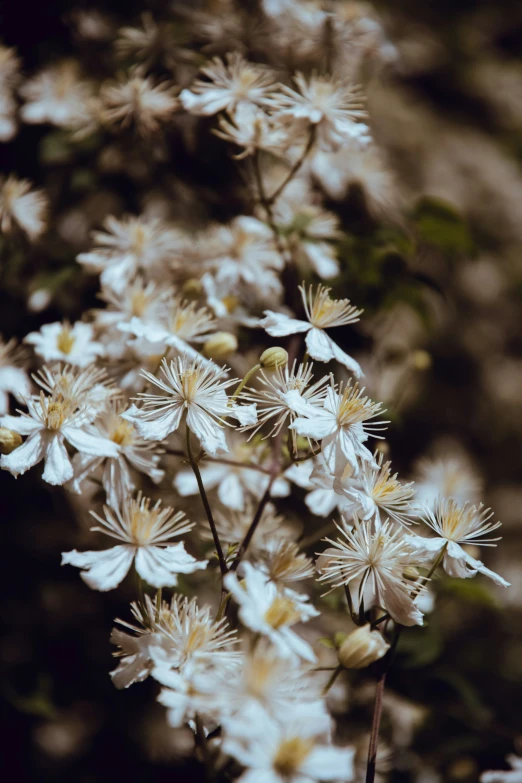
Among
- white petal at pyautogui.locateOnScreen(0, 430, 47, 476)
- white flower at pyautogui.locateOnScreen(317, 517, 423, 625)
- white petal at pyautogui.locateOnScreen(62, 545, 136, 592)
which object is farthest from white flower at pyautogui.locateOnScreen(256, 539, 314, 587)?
white petal at pyautogui.locateOnScreen(0, 430, 47, 476)

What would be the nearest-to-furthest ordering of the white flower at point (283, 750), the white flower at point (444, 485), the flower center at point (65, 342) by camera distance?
1. the white flower at point (283, 750)
2. the flower center at point (65, 342)
3. the white flower at point (444, 485)

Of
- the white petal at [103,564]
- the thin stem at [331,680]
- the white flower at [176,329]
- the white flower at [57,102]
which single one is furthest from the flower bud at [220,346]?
the white flower at [57,102]

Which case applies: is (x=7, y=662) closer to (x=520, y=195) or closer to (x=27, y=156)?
(x=27, y=156)

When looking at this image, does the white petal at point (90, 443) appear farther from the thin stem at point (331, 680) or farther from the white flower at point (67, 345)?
the thin stem at point (331, 680)

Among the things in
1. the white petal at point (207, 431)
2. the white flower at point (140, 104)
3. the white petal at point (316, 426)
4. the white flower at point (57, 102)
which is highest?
the white flower at point (140, 104)

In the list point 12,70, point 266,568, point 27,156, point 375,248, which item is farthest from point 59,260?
point 266,568

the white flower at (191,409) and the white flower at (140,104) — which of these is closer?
the white flower at (191,409)
